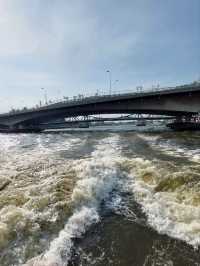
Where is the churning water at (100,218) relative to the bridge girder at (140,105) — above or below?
below

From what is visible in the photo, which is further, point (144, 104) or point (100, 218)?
point (144, 104)

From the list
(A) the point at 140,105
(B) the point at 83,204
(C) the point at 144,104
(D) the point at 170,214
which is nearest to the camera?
(D) the point at 170,214

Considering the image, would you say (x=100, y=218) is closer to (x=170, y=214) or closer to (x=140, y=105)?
(x=170, y=214)

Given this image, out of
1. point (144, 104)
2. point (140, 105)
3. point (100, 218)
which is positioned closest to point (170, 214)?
point (100, 218)

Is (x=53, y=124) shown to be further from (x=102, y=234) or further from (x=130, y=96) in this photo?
(x=102, y=234)

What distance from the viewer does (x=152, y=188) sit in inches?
462

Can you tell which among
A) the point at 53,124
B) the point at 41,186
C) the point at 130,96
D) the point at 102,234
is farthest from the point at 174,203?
the point at 53,124

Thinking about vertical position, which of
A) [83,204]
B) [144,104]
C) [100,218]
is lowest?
[100,218]

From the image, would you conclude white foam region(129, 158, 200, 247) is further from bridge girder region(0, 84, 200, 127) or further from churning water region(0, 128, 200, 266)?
bridge girder region(0, 84, 200, 127)

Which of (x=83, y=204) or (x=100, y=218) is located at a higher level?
(x=83, y=204)

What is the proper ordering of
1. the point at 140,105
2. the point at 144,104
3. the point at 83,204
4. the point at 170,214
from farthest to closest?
the point at 140,105, the point at 144,104, the point at 83,204, the point at 170,214

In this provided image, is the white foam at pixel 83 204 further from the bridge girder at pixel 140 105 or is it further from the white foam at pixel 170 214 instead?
the bridge girder at pixel 140 105

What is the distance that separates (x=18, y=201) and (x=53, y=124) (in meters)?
109

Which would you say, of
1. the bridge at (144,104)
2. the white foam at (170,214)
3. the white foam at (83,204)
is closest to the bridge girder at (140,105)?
the bridge at (144,104)
